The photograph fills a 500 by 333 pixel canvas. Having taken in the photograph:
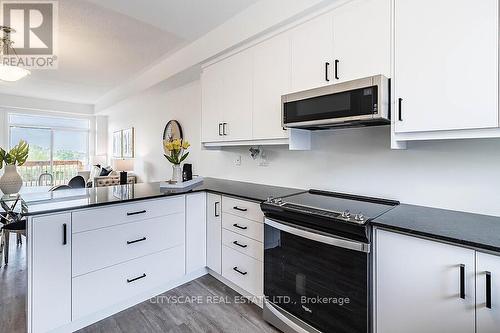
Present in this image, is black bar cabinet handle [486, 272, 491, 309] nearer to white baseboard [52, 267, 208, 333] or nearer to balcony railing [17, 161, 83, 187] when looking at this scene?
white baseboard [52, 267, 208, 333]

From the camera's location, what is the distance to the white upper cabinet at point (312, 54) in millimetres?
1739

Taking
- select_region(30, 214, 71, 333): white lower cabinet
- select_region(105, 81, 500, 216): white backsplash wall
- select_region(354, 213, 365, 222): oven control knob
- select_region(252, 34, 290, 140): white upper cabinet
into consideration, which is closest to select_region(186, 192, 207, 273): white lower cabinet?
select_region(105, 81, 500, 216): white backsplash wall

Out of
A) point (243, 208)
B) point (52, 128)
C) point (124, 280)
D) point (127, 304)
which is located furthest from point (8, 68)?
point (52, 128)

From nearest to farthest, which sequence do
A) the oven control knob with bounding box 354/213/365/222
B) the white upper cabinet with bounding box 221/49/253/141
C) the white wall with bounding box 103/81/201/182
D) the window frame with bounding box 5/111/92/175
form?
the oven control knob with bounding box 354/213/365/222
the white upper cabinet with bounding box 221/49/253/141
the white wall with bounding box 103/81/201/182
the window frame with bounding box 5/111/92/175

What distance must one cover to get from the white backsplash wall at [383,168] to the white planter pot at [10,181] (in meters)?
2.03

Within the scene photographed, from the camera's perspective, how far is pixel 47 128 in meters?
6.49

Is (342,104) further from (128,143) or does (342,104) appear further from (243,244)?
(128,143)

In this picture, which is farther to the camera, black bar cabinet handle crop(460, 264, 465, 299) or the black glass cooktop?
the black glass cooktop

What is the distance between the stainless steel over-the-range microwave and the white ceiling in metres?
1.07

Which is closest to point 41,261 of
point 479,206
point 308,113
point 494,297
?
point 308,113

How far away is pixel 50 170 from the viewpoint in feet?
21.5

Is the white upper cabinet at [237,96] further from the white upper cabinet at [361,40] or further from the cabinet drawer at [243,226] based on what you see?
the white upper cabinet at [361,40]

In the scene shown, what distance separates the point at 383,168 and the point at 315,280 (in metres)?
0.93

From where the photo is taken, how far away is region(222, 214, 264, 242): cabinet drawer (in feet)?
6.59
